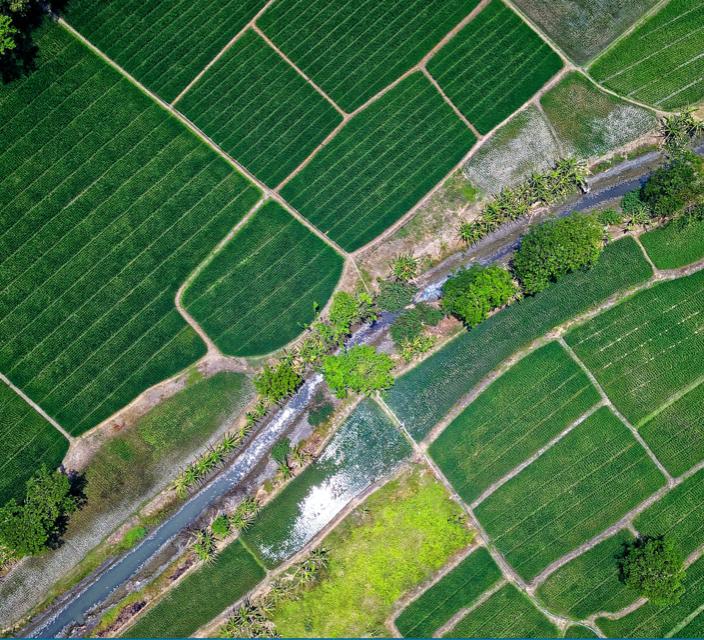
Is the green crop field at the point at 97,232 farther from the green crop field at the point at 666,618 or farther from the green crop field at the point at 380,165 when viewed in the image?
the green crop field at the point at 666,618

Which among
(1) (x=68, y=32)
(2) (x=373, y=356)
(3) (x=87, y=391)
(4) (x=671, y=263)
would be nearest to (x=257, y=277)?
(2) (x=373, y=356)

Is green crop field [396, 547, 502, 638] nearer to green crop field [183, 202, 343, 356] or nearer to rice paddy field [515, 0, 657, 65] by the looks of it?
green crop field [183, 202, 343, 356]

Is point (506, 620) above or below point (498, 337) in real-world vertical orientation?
below

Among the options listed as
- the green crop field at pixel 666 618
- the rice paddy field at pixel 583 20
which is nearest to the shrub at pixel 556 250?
the rice paddy field at pixel 583 20

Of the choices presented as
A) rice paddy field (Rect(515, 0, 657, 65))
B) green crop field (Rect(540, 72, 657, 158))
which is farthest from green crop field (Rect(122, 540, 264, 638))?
rice paddy field (Rect(515, 0, 657, 65))

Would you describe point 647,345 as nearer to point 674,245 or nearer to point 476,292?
point 674,245

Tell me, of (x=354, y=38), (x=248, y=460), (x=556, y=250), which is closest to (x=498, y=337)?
(x=556, y=250)
